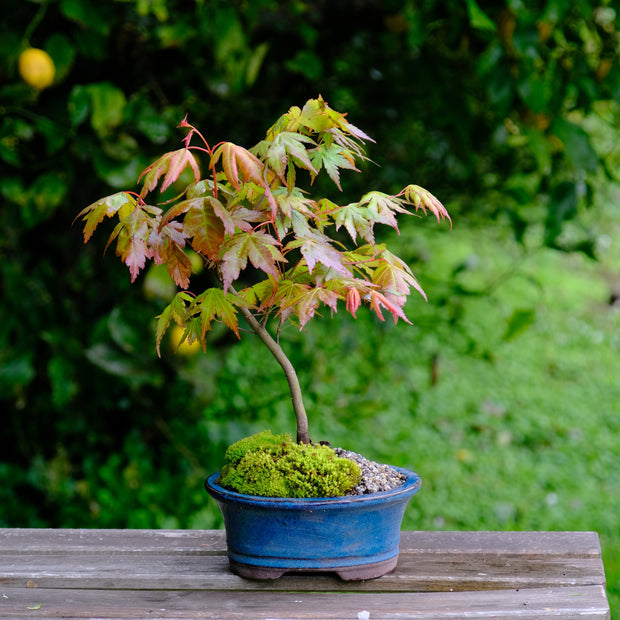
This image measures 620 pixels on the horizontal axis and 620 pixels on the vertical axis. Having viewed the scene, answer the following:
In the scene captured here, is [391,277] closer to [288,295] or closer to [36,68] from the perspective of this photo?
[288,295]

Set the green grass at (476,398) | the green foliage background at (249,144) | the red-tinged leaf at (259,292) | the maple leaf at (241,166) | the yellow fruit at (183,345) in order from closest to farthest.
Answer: the maple leaf at (241,166) → the red-tinged leaf at (259,292) → the green foliage background at (249,144) → the yellow fruit at (183,345) → the green grass at (476,398)

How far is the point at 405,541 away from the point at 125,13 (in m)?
1.63

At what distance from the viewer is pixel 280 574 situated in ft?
3.89

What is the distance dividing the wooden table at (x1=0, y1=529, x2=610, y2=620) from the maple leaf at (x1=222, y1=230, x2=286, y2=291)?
462 mm

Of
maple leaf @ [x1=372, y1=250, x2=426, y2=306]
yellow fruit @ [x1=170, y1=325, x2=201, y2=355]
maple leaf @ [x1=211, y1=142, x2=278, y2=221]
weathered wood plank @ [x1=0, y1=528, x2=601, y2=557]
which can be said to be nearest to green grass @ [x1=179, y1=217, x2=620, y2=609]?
yellow fruit @ [x1=170, y1=325, x2=201, y2=355]

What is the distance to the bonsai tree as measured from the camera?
106cm

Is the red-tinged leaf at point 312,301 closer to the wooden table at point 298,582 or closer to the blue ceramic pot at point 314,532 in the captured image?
the blue ceramic pot at point 314,532

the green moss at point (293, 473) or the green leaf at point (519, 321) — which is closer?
the green moss at point (293, 473)

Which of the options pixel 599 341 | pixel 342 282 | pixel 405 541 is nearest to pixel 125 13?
pixel 342 282

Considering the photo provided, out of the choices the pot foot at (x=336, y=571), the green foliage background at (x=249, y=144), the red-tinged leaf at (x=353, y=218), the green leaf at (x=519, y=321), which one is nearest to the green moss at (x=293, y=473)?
the pot foot at (x=336, y=571)

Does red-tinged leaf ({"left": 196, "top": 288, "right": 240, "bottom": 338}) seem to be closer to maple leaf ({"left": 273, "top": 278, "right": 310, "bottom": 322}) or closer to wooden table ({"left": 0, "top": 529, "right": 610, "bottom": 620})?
maple leaf ({"left": 273, "top": 278, "right": 310, "bottom": 322})

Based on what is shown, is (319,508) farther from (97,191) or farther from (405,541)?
(97,191)

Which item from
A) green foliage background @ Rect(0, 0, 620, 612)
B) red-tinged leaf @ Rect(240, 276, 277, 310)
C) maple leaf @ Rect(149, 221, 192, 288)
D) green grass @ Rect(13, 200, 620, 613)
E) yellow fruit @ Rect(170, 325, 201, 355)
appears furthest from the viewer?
green grass @ Rect(13, 200, 620, 613)

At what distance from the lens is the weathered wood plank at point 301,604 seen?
1098mm
